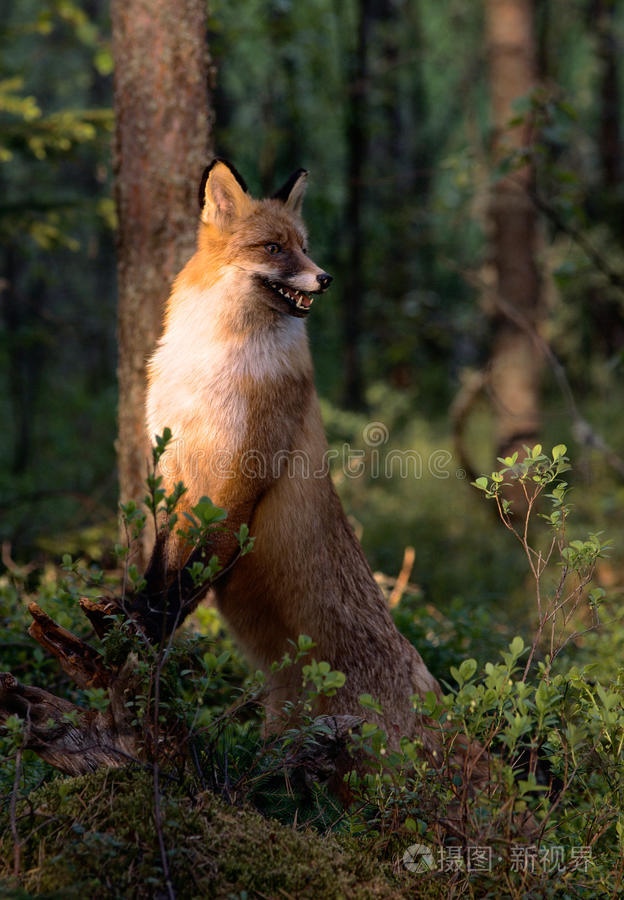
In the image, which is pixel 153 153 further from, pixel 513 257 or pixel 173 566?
pixel 513 257

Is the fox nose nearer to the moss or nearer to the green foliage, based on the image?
the green foliage

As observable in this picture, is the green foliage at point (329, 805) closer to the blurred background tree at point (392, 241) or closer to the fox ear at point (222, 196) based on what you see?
the fox ear at point (222, 196)

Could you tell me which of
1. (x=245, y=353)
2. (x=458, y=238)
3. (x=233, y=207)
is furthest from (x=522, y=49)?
(x=458, y=238)

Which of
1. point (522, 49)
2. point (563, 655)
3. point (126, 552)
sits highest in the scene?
point (522, 49)

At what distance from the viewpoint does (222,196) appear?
4.48m

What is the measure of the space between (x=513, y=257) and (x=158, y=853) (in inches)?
406

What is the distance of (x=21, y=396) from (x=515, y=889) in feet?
39.8

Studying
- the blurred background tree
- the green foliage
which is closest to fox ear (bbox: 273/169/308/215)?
the blurred background tree

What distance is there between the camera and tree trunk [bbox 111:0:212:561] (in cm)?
523

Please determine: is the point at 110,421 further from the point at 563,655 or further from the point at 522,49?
the point at 563,655

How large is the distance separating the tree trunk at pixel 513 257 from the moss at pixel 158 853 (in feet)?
27.8

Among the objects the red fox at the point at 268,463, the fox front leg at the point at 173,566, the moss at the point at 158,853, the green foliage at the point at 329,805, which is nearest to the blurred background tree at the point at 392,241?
the red fox at the point at 268,463

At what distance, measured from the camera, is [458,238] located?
2542 centimetres

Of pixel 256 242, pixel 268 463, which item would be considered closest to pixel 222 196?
pixel 256 242
